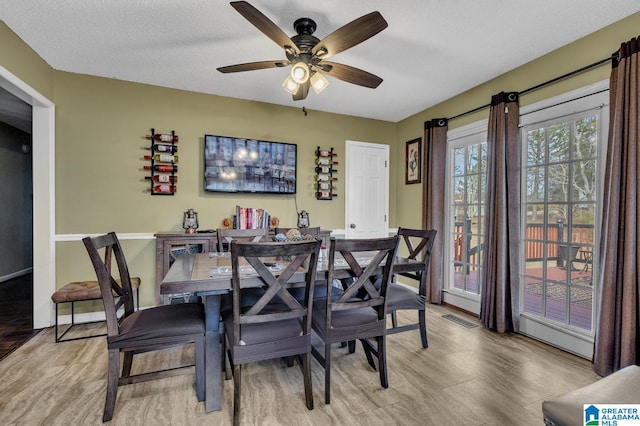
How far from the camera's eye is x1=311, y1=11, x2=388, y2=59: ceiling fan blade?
173 centimetres

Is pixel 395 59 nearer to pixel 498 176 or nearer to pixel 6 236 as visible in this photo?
pixel 498 176

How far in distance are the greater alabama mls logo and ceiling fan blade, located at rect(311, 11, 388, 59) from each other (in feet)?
6.57

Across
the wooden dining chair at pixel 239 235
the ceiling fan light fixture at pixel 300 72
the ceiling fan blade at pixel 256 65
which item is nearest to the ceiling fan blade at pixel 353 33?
the ceiling fan light fixture at pixel 300 72

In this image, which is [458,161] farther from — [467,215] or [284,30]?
[284,30]

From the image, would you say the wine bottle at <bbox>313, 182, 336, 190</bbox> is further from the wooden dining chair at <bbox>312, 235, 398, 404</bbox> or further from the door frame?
the door frame

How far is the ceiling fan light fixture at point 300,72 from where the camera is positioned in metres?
2.08

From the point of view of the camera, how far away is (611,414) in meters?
1.05

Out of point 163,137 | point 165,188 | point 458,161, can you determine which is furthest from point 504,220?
point 163,137

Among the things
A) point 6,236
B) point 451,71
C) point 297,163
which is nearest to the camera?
point 451,71

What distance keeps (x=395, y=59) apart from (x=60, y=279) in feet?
13.7

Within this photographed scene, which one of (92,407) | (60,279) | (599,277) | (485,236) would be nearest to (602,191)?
(599,277)

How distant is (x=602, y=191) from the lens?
2.38m

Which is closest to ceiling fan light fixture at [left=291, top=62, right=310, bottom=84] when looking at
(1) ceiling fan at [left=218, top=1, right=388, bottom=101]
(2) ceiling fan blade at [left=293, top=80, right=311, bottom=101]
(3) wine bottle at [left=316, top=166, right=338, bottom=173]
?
(1) ceiling fan at [left=218, top=1, right=388, bottom=101]

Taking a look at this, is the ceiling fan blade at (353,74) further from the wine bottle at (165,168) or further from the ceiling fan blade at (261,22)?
the wine bottle at (165,168)
